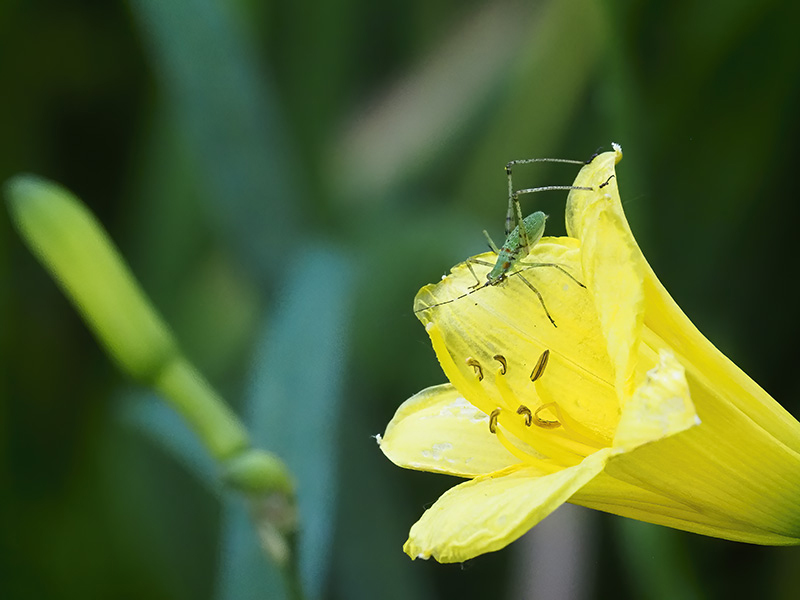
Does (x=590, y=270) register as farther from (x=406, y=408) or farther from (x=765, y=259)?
(x=765, y=259)

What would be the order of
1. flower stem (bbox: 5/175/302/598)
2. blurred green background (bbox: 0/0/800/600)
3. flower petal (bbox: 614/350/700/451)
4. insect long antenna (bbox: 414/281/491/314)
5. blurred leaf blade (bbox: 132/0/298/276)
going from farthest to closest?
1. blurred leaf blade (bbox: 132/0/298/276)
2. blurred green background (bbox: 0/0/800/600)
3. flower stem (bbox: 5/175/302/598)
4. insect long antenna (bbox: 414/281/491/314)
5. flower petal (bbox: 614/350/700/451)

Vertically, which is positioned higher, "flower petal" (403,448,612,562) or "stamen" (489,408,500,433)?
"stamen" (489,408,500,433)

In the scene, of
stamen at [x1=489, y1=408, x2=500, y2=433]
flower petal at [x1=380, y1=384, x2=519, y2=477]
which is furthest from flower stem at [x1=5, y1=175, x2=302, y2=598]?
stamen at [x1=489, y1=408, x2=500, y2=433]

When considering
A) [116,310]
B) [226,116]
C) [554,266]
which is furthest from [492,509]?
[226,116]

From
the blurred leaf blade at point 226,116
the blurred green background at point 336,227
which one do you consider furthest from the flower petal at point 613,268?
the blurred leaf blade at point 226,116

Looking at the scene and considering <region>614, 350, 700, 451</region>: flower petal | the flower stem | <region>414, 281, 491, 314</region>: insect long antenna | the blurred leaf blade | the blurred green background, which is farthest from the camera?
the blurred leaf blade

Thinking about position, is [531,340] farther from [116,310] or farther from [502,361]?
[116,310]

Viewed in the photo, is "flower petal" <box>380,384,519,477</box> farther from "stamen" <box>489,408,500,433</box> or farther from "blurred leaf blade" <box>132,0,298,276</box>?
"blurred leaf blade" <box>132,0,298,276</box>
